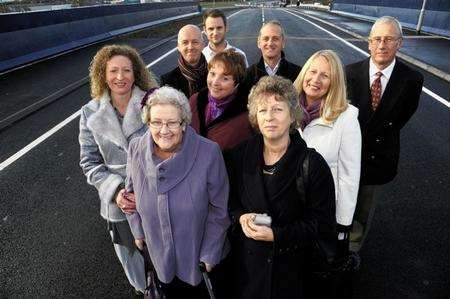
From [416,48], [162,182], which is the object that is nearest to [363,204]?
[162,182]

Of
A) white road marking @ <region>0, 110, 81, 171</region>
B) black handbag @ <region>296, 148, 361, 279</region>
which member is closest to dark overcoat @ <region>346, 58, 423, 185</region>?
black handbag @ <region>296, 148, 361, 279</region>

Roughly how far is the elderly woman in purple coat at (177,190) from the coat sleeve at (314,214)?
18.8 inches

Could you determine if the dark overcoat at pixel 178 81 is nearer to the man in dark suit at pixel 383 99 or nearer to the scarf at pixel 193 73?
the scarf at pixel 193 73

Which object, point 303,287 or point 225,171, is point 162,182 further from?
point 303,287

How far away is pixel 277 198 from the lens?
92.0 inches

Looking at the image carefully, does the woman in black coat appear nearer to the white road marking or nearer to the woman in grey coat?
the woman in grey coat

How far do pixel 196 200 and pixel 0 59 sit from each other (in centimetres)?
1124

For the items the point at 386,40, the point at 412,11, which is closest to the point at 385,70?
the point at 386,40

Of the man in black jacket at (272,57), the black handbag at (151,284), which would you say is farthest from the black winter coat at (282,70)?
the black handbag at (151,284)

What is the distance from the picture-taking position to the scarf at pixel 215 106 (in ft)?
9.74

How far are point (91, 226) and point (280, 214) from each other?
2.80 meters

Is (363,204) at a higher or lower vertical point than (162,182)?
lower

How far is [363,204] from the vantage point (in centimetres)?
351

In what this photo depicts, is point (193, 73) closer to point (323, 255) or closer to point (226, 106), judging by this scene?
point (226, 106)
